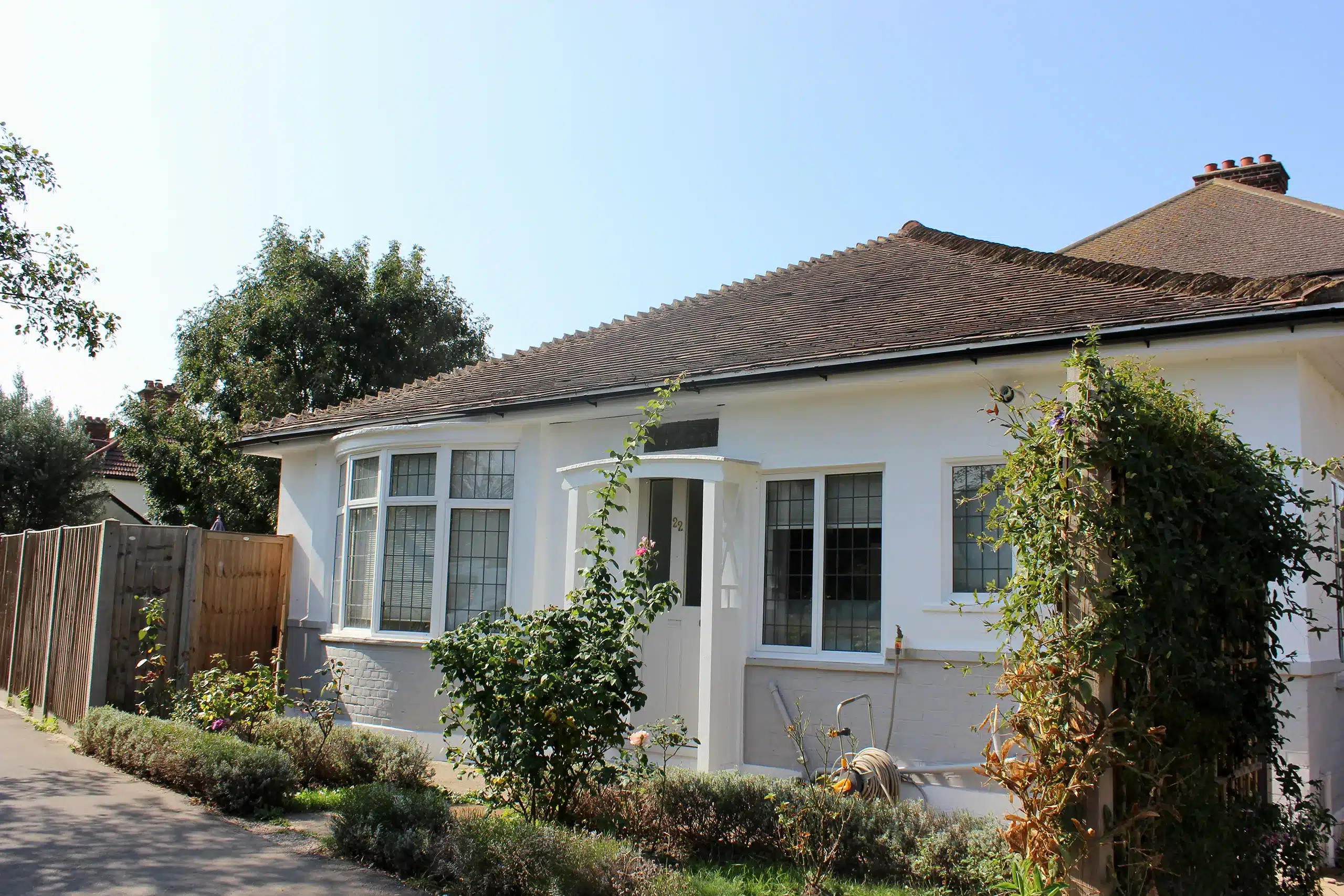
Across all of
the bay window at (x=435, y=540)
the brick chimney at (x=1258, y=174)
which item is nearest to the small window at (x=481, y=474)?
the bay window at (x=435, y=540)

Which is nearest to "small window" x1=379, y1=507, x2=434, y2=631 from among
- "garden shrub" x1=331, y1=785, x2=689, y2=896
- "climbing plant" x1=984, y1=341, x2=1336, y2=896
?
"garden shrub" x1=331, y1=785, x2=689, y2=896

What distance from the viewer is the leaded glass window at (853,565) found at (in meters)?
9.38

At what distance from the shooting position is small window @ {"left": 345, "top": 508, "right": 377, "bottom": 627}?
12.5 m

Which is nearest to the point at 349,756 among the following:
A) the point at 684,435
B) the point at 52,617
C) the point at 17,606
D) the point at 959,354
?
the point at 684,435

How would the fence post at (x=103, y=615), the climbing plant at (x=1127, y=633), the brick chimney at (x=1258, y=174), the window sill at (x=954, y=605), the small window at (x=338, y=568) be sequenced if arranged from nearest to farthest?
the climbing plant at (x=1127, y=633), the window sill at (x=954, y=605), the fence post at (x=103, y=615), the small window at (x=338, y=568), the brick chimney at (x=1258, y=174)

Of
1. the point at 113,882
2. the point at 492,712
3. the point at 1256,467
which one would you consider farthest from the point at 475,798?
the point at 1256,467

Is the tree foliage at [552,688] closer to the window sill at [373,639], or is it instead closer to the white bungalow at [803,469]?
the white bungalow at [803,469]

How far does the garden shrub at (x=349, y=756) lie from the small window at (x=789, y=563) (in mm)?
3320

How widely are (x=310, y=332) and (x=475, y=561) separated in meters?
15.0

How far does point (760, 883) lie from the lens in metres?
6.24

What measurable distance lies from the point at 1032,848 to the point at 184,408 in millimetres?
25443

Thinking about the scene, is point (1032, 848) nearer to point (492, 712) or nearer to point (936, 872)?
point (936, 872)

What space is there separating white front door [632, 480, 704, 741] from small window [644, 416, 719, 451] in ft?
1.27

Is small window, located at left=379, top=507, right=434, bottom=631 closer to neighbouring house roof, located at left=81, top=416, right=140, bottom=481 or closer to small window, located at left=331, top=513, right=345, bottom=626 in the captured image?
small window, located at left=331, top=513, right=345, bottom=626
